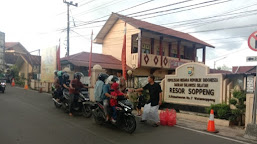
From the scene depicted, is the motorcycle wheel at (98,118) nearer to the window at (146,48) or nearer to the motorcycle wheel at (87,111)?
the motorcycle wheel at (87,111)

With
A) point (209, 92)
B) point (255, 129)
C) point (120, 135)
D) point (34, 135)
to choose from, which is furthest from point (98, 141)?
point (209, 92)

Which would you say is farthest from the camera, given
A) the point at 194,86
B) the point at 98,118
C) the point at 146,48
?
the point at 146,48

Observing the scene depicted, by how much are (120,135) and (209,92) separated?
4.31m

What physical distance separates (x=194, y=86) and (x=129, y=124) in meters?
3.91

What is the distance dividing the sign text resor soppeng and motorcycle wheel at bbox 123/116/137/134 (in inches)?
146

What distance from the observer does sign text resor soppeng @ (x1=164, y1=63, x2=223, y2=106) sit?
309 inches

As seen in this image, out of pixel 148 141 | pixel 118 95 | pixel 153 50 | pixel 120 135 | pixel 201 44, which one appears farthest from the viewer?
pixel 201 44

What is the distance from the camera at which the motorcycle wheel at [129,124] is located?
18.5ft

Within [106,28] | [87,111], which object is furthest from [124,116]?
[106,28]

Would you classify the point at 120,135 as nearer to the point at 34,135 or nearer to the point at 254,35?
the point at 34,135

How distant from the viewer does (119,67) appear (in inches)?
683

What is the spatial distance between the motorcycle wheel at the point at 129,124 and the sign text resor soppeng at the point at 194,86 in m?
3.70

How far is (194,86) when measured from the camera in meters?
8.45

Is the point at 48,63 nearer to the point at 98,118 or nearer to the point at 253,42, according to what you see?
the point at 98,118
